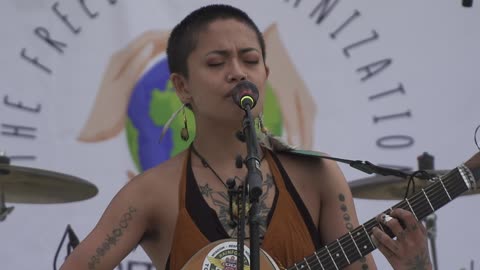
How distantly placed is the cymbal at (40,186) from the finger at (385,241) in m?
1.82

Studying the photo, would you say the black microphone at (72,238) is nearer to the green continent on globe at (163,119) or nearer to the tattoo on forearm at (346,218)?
the green continent on globe at (163,119)

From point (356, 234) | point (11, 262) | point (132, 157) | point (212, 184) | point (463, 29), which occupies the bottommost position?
point (356, 234)

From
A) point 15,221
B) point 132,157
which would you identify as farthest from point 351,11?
point 15,221

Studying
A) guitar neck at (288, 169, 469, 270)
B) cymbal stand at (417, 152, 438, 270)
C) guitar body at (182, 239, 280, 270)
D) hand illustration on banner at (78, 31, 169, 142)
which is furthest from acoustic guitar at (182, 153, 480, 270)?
hand illustration on banner at (78, 31, 169, 142)

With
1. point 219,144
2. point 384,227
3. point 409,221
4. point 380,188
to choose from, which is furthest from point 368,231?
point 380,188

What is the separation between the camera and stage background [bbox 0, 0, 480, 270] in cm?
467

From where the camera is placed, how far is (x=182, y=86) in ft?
10.1

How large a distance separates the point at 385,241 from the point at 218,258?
506 mm

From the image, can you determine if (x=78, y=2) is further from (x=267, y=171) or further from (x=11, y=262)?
(x=267, y=171)

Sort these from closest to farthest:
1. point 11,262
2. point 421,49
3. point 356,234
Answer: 1. point 356,234
2. point 11,262
3. point 421,49

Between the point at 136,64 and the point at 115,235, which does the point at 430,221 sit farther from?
the point at 115,235

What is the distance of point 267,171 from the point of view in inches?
117

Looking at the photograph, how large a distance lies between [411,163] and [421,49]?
0.62 metres

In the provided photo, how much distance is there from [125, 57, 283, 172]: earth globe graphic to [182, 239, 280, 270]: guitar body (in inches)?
78.0
